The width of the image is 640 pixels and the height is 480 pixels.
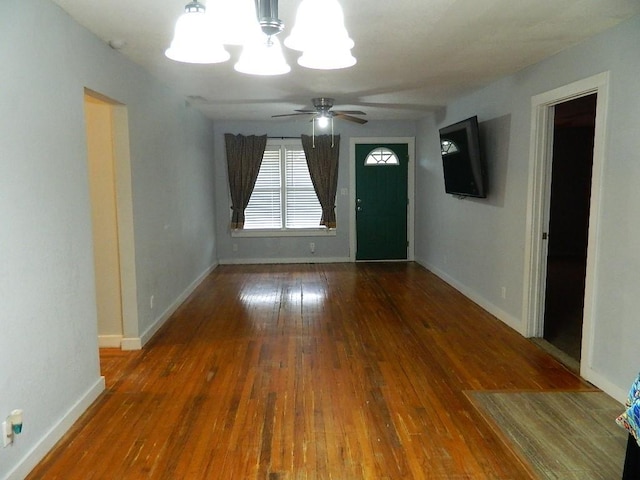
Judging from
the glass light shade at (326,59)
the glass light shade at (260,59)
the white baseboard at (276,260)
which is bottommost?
the white baseboard at (276,260)

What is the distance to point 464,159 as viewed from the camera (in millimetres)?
5180

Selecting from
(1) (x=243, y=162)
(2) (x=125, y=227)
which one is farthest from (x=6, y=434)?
(1) (x=243, y=162)

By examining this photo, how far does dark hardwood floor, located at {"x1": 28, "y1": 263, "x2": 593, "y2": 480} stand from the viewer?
2.42 m

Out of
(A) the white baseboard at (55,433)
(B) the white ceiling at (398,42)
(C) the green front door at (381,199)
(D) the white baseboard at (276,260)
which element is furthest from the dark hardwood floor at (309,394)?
(C) the green front door at (381,199)

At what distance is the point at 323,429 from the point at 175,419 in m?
0.89

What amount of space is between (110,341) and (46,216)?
6.06ft

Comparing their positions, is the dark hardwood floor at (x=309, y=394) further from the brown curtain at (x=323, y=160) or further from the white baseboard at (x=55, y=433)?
the brown curtain at (x=323, y=160)

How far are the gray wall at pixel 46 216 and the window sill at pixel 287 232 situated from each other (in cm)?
405

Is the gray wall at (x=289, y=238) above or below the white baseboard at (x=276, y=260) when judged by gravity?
above

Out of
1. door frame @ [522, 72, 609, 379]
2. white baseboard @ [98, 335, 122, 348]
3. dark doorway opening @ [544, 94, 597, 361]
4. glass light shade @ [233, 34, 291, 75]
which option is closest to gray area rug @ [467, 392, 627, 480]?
door frame @ [522, 72, 609, 379]

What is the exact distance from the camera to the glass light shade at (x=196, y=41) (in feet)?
4.98

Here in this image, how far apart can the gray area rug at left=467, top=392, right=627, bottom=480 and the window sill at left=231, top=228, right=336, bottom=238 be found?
5.19 metres

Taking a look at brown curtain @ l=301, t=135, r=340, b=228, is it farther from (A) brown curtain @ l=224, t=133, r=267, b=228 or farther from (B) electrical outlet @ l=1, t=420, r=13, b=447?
(B) electrical outlet @ l=1, t=420, r=13, b=447

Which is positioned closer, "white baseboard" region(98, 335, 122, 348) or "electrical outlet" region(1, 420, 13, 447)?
"electrical outlet" region(1, 420, 13, 447)
